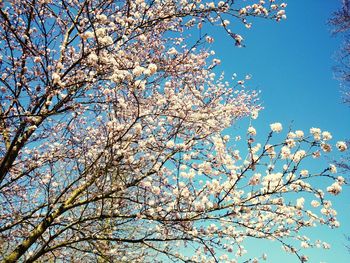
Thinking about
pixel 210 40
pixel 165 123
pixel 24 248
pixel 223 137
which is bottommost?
pixel 24 248

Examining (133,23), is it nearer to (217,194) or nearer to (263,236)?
(217,194)

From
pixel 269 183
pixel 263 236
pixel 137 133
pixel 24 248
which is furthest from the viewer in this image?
pixel 137 133

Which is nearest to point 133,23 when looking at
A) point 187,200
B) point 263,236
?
point 187,200

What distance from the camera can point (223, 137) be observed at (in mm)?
5004

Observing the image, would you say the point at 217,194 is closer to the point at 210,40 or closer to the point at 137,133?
the point at 137,133

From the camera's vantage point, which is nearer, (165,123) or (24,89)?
(24,89)

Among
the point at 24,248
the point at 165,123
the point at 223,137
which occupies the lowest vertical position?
the point at 24,248

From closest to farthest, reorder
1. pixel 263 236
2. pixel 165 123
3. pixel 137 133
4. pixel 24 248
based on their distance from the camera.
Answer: pixel 263 236 < pixel 24 248 < pixel 137 133 < pixel 165 123

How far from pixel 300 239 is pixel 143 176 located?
2.28 m

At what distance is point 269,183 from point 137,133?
2.07 m

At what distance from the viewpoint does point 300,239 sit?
4.57 metres

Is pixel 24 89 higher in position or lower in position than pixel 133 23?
lower

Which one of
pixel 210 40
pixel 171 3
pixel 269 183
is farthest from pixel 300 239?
pixel 171 3

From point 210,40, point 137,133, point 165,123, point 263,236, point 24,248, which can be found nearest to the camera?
point 263,236
